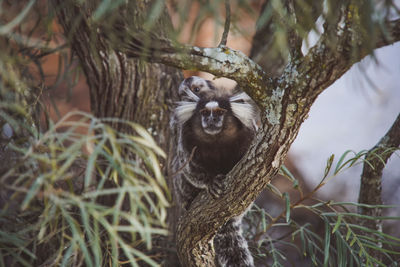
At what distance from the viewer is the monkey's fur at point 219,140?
2281 millimetres

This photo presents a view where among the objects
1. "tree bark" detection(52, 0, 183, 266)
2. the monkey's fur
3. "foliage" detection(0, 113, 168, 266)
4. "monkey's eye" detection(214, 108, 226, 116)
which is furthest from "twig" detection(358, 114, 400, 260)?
"foliage" detection(0, 113, 168, 266)

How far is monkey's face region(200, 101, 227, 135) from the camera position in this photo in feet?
7.16

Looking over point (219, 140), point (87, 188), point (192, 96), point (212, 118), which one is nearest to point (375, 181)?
point (219, 140)

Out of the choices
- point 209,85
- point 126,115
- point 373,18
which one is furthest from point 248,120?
point 373,18

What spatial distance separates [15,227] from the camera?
6.77ft

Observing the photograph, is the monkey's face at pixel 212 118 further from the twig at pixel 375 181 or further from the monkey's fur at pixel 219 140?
the twig at pixel 375 181

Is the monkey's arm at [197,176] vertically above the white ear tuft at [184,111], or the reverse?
the white ear tuft at [184,111]

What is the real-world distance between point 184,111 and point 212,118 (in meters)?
0.28

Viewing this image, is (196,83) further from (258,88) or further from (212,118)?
(258,88)

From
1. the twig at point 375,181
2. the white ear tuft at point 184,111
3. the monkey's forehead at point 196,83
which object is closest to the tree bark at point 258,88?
the white ear tuft at point 184,111

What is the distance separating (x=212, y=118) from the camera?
85.7 inches

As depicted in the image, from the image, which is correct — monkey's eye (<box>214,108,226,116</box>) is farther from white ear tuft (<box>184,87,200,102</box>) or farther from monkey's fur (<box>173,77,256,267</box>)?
white ear tuft (<box>184,87,200,102</box>)

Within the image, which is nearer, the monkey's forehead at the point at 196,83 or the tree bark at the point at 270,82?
the tree bark at the point at 270,82

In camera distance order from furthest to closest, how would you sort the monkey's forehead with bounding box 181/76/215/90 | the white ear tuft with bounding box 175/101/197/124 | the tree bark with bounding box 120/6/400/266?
the monkey's forehead with bounding box 181/76/215/90
the white ear tuft with bounding box 175/101/197/124
the tree bark with bounding box 120/6/400/266
